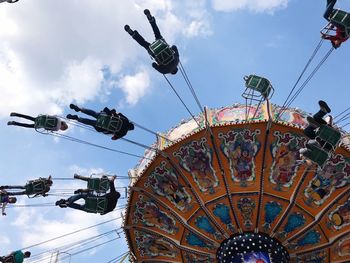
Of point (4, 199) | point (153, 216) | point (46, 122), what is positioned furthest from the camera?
point (4, 199)

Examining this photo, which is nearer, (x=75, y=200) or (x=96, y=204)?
(x=96, y=204)

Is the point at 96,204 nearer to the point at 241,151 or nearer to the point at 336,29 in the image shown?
the point at 241,151

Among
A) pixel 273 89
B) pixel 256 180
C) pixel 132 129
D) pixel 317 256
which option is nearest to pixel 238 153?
pixel 256 180

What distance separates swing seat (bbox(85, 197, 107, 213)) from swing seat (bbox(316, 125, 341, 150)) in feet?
25.1

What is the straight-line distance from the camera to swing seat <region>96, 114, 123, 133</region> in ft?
46.4

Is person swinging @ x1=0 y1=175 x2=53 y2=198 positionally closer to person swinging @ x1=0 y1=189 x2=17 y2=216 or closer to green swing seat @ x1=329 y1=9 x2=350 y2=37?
person swinging @ x1=0 y1=189 x2=17 y2=216

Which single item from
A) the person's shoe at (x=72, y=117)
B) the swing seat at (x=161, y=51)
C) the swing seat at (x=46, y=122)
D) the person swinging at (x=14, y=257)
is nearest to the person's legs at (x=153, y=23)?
the swing seat at (x=161, y=51)

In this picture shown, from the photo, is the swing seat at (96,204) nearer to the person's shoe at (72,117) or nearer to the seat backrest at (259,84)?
the person's shoe at (72,117)

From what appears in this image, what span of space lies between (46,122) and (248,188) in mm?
6944

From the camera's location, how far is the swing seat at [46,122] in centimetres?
1507

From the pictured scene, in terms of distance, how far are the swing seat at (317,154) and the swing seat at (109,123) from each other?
572cm

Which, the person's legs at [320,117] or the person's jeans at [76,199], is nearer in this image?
the person's legs at [320,117]

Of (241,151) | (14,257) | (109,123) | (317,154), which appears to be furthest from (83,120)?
(317,154)

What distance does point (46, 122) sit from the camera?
15.1 m
